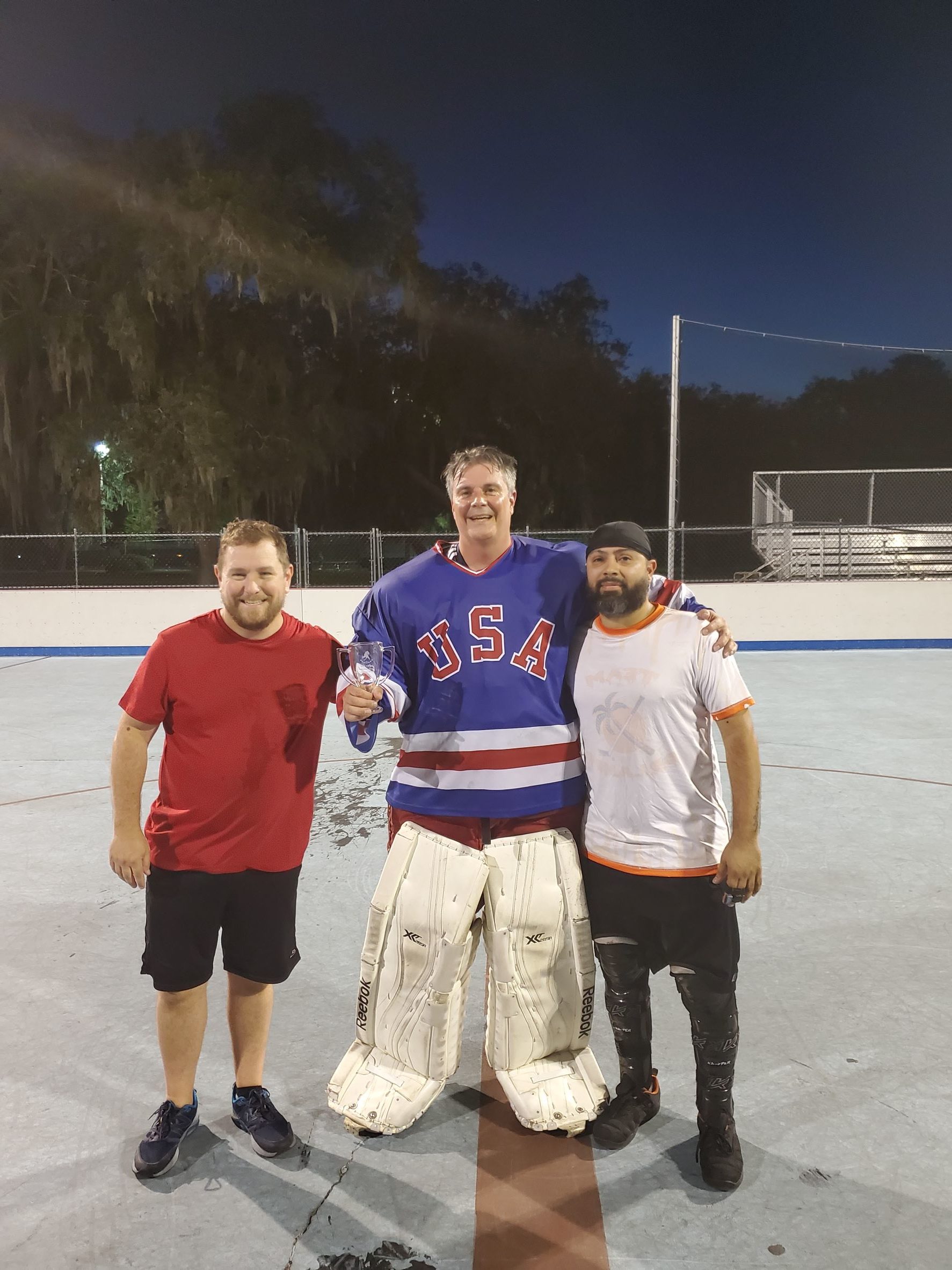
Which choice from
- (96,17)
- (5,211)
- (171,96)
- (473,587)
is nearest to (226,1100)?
(473,587)

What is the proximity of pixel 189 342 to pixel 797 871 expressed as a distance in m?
18.9

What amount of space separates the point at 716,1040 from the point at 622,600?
108cm

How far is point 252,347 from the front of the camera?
1978cm

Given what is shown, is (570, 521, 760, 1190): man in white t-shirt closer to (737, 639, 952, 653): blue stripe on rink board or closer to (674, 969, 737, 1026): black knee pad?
(674, 969, 737, 1026): black knee pad

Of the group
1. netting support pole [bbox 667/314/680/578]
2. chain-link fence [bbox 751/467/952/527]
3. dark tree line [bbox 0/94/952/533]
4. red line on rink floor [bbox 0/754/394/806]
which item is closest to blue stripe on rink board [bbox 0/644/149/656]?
dark tree line [bbox 0/94/952/533]

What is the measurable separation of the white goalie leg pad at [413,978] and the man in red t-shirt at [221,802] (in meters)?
0.21

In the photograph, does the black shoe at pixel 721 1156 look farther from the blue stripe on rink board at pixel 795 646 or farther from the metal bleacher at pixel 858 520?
the metal bleacher at pixel 858 520

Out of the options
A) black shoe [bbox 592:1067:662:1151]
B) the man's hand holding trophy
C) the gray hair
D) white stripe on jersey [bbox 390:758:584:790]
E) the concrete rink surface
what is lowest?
the concrete rink surface

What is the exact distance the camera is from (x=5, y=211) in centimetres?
1855

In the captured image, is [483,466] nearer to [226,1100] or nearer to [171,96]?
[226,1100]

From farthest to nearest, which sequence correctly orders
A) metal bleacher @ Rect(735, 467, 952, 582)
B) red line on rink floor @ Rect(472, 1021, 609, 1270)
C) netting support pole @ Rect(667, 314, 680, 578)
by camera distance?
1. metal bleacher @ Rect(735, 467, 952, 582)
2. netting support pole @ Rect(667, 314, 680, 578)
3. red line on rink floor @ Rect(472, 1021, 609, 1270)

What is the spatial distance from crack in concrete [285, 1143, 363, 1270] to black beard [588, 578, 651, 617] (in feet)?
4.81

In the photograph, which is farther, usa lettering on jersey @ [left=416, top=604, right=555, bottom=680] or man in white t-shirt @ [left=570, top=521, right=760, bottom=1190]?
usa lettering on jersey @ [left=416, top=604, right=555, bottom=680]

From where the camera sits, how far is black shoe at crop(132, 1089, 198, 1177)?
2.03 m
